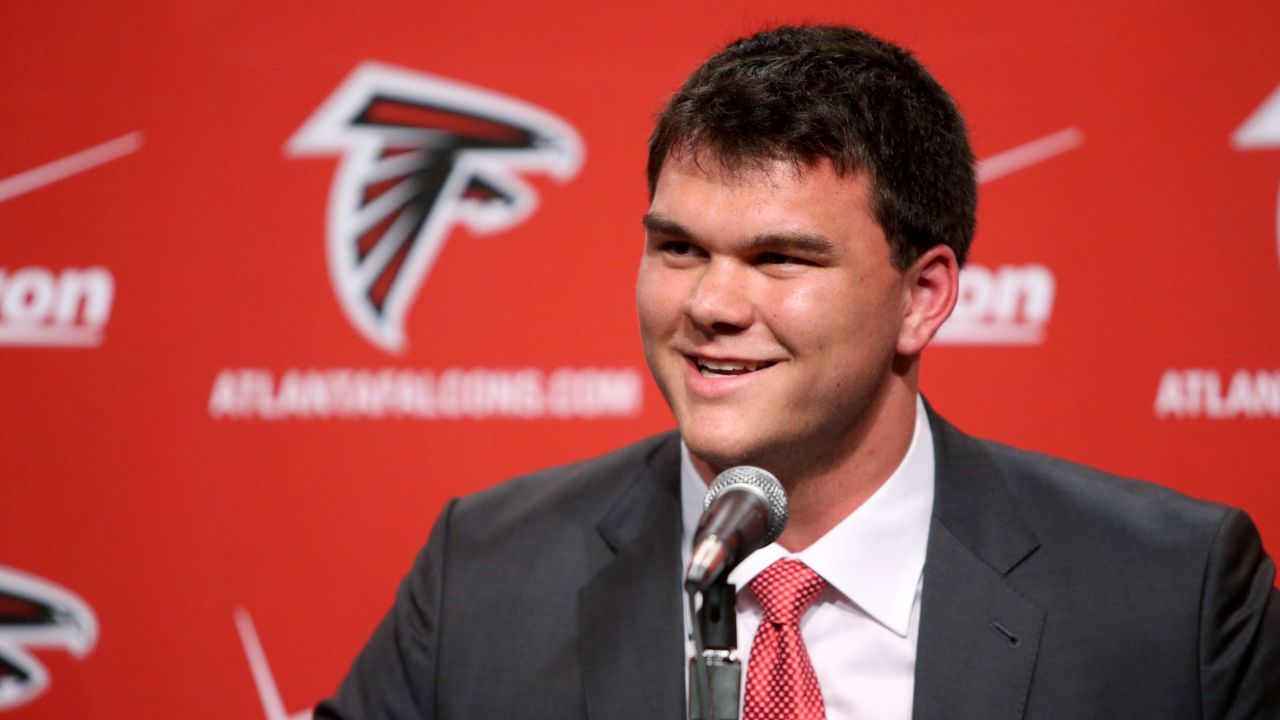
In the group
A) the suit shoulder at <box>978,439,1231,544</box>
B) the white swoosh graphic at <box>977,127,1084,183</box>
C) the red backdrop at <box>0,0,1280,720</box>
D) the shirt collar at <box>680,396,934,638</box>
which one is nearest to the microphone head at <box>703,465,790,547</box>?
the shirt collar at <box>680,396,934,638</box>


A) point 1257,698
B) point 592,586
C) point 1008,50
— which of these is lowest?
point 1257,698

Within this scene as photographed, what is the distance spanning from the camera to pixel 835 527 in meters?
2.05

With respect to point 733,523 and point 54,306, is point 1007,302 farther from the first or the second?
point 54,306

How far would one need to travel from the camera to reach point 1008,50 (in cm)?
271

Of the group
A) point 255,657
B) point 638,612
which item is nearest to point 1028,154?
point 638,612

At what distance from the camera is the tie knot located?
1939 millimetres

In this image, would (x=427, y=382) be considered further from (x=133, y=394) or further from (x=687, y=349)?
(x=687, y=349)

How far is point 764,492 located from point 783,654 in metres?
0.66

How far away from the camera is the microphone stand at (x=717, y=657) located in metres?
1.26

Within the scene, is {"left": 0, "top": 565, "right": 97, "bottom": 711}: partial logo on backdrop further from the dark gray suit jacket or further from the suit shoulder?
the suit shoulder

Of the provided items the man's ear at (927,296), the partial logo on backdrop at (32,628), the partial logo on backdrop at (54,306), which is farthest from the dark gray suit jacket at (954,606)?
the partial logo on backdrop at (54,306)

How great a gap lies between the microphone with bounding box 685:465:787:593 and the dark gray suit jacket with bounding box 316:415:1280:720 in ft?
2.31

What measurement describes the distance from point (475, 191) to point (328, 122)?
0.34 m

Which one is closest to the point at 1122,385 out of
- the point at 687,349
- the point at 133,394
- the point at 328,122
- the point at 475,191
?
the point at 687,349
